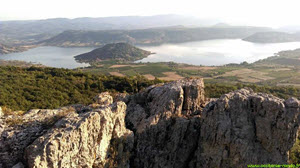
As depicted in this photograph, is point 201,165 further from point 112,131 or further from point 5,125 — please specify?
point 5,125

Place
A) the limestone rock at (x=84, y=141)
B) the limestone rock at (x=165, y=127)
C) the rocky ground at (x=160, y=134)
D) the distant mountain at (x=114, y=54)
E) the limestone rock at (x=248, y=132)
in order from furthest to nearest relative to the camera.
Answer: the distant mountain at (x=114, y=54) < the limestone rock at (x=165, y=127) < the limestone rock at (x=248, y=132) < the rocky ground at (x=160, y=134) < the limestone rock at (x=84, y=141)

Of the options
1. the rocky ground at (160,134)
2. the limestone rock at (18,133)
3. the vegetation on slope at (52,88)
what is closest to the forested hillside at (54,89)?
the vegetation on slope at (52,88)

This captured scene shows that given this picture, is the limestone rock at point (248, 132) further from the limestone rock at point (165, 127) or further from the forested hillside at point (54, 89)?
the forested hillside at point (54, 89)

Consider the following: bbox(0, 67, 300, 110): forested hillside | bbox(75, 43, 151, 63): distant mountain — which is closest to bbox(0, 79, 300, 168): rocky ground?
bbox(0, 67, 300, 110): forested hillside

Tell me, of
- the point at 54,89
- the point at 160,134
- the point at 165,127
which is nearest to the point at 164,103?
the point at 165,127

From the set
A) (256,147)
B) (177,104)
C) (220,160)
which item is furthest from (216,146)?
(177,104)

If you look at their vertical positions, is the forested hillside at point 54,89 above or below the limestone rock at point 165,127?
below

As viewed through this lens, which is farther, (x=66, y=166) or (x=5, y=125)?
(x=5, y=125)
